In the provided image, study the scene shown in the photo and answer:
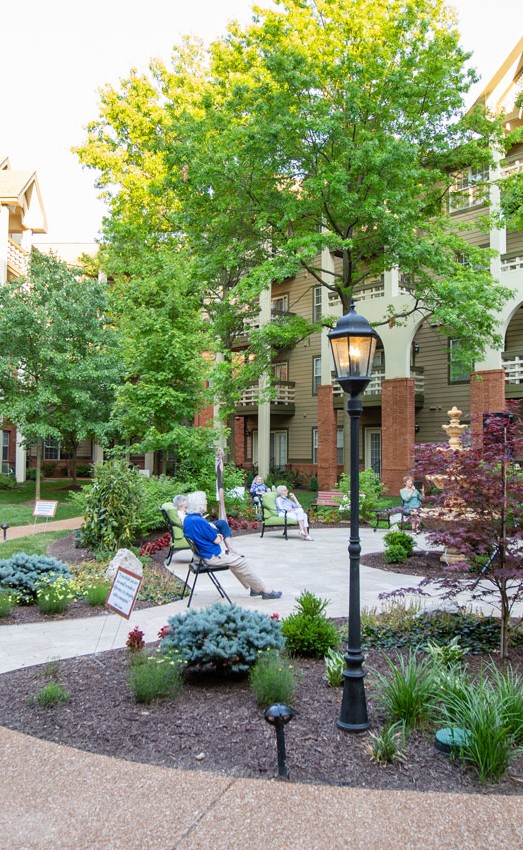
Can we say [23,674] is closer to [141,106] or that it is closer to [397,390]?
[397,390]

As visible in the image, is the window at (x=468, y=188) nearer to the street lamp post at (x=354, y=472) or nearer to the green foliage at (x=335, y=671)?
the street lamp post at (x=354, y=472)

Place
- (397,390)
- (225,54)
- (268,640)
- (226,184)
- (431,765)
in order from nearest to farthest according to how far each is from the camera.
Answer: (431,765)
(268,640)
(226,184)
(225,54)
(397,390)

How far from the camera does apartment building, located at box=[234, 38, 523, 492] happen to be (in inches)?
864

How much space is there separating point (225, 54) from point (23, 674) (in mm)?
23096

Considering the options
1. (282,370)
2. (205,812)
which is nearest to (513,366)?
(282,370)

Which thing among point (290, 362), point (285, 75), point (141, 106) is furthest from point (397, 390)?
point (141, 106)

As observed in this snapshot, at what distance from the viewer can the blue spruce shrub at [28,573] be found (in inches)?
343

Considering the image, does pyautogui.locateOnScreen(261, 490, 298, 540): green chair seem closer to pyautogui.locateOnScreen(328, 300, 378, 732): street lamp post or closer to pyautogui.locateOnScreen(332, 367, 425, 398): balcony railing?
pyautogui.locateOnScreen(328, 300, 378, 732): street lamp post

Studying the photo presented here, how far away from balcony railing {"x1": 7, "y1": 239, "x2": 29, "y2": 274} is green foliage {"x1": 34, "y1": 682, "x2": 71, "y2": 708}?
29.9 m

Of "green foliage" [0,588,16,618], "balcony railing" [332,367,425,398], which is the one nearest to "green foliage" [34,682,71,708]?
"green foliage" [0,588,16,618]

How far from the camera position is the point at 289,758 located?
4.28 m

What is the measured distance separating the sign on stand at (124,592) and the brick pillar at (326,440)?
21.4m

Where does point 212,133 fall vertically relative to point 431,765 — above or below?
above

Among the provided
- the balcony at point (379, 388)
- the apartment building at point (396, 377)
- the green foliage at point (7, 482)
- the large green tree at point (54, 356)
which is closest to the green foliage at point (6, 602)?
the apartment building at point (396, 377)
